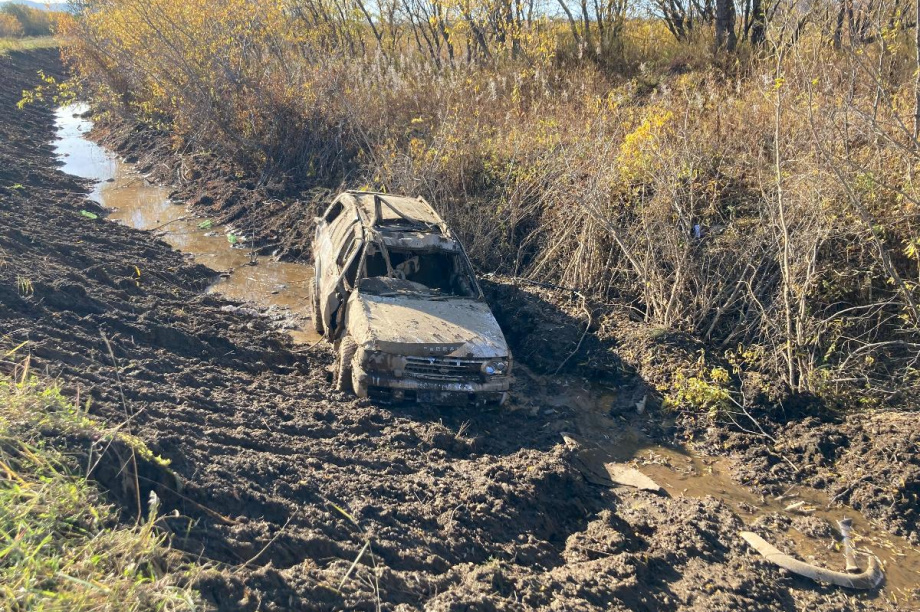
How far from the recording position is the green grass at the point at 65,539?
3088 millimetres

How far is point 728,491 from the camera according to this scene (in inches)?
263

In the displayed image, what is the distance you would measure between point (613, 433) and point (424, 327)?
266 cm

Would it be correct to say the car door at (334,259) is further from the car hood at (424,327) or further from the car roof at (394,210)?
the car hood at (424,327)

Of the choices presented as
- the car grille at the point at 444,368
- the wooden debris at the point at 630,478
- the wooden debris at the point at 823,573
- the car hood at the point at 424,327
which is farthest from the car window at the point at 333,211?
the wooden debris at the point at 823,573

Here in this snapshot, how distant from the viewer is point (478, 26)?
18.7 meters

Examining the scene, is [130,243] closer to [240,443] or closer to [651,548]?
[240,443]

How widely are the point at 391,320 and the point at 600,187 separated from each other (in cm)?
483

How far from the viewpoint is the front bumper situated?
6699 millimetres

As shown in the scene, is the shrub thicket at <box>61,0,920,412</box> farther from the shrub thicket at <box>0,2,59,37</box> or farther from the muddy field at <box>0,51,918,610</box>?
the shrub thicket at <box>0,2,59,37</box>

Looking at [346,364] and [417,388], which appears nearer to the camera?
[417,388]

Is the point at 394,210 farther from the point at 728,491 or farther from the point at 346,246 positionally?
the point at 728,491

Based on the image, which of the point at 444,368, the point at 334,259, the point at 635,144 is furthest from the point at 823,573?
the point at 635,144

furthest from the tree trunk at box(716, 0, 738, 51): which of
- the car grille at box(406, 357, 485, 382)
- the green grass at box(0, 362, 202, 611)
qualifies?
the green grass at box(0, 362, 202, 611)

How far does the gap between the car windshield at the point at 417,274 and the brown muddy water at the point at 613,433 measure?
163 centimetres
